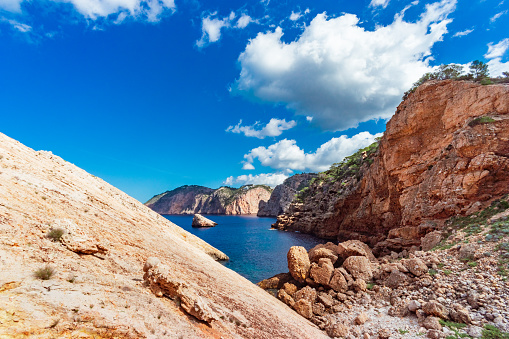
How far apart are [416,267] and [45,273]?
2049 centimetres

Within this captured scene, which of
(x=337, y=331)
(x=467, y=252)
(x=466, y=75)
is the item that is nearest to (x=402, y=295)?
(x=337, y=331)

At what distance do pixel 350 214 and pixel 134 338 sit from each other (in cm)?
5253

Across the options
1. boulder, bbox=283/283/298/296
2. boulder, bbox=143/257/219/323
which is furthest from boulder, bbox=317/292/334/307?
boulder, bbox=143/257/219/323

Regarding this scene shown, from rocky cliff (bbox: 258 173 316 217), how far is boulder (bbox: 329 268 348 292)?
12528 centimetres

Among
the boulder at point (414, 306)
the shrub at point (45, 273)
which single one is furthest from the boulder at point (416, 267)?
the shrub at point (45, 273)

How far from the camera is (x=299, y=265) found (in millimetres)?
20328

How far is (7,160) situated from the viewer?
11922mm

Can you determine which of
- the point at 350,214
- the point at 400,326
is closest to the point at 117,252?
Answer: the point at 400,326

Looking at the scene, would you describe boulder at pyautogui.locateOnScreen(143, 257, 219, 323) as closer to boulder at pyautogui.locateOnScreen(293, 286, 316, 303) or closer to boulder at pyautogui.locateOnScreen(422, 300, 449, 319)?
boulder at pyautogui.locateOnScreen(293, 286, 316, 303)

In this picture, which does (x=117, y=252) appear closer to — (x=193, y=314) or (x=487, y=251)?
(x=193, y=314)

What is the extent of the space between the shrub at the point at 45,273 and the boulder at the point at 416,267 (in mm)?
20161

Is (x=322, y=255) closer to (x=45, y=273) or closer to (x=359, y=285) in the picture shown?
(x=359, y=285)

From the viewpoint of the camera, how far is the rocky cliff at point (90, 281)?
17.5 ft

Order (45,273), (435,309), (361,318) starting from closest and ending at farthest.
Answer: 1. (45,273)
2. (435,309)
3. (361,318)
